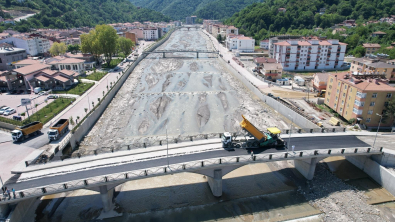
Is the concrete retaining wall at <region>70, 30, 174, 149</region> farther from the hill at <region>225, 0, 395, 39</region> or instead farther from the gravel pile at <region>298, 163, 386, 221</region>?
the hill at <region>225, 0, 395, 39</region>

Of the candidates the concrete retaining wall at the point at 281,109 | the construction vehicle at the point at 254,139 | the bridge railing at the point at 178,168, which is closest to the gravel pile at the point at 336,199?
the bridge railing at the point at 178,168

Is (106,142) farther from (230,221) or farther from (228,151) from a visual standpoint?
(230,221)

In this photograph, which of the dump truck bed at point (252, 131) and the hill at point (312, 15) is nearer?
the dump truck bed at point (252, 131)

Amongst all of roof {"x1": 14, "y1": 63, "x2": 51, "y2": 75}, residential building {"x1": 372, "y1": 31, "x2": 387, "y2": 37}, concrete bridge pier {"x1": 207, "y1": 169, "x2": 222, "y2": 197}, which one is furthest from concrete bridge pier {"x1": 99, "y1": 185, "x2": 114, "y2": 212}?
residential building {"x1": 372, "y1": 31, "x2": 387, "y2": 37}

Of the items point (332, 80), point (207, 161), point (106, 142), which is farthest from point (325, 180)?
point (106, 142)

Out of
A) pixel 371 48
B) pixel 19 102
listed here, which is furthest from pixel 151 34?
pixel 19 102

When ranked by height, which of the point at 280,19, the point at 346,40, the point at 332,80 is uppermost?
the point at 280,19

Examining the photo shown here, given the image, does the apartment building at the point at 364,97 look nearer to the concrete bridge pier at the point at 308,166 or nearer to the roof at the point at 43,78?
the concrete bridge pier at the point at 308,166
